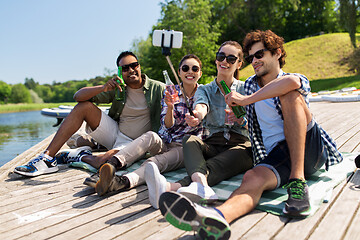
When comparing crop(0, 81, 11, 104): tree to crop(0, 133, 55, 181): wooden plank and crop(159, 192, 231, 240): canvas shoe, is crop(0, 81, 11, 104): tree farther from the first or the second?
crop(159, 192, 231, 240): canvas shoe

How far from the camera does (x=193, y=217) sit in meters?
1.60

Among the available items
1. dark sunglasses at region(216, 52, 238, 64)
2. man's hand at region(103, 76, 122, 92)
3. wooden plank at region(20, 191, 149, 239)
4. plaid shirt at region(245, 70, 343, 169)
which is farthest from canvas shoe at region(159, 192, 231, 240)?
man's hand at region(103, 76, 122, 92)

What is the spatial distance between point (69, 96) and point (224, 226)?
9540 cm

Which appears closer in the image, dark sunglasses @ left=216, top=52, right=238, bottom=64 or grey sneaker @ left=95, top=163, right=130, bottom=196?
grey sneaker @ left=95, top=163, right=130, bottom=196

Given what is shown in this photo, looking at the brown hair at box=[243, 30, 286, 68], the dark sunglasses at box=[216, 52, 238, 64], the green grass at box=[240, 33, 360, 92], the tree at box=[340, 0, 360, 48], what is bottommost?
the dark sunglasses at box=[216, 52, 238, 64]

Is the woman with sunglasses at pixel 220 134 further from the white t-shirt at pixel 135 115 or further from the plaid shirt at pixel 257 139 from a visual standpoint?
the white t-shirt at pixel 135 115

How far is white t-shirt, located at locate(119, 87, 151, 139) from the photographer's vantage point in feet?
12.0

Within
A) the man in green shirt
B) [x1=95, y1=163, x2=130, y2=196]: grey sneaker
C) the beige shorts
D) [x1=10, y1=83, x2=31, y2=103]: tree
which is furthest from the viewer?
[x1=10, y1=83, x2=31, y2=103]: tree

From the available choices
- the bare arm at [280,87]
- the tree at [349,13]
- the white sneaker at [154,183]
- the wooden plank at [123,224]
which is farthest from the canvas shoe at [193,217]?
the tree at [349,13]

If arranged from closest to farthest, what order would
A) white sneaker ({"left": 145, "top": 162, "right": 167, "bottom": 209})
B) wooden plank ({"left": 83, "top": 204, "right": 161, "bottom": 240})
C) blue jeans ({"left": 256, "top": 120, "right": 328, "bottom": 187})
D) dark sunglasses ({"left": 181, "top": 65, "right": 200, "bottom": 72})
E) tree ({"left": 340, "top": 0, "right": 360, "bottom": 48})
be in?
wooden plank ({"left": 83, "top": 204, "right": 161, "bottom": 240})
white sneaker ({"left": 145, "top": 162, "right": 167, "bottom": 209})
blue jeans ({"left": 256, "top": 120, "right": 328, "bottom": 187})
dark sunglasses ({"left": 181, "top": 65, "right": 200, "bottom": 72})
tree ({"left": 340, "top": 0, "right": 360, "bottom": 48})

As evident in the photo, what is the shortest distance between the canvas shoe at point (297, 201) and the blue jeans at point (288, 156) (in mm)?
241

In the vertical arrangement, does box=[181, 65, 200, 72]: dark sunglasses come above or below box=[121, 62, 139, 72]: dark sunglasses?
below

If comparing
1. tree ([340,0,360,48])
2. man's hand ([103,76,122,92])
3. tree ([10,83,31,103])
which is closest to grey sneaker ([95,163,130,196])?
man's hand ([103,76,122,92])

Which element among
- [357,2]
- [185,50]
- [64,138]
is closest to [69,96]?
[185,50]
